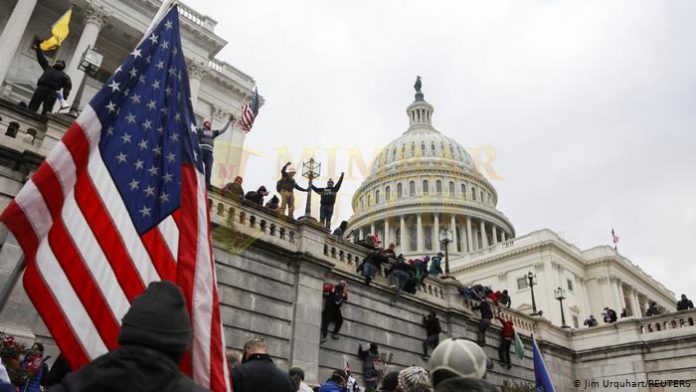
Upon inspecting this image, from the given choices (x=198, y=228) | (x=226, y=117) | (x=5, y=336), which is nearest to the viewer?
(x=198, y=228)

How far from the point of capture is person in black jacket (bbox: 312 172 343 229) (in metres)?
19.1

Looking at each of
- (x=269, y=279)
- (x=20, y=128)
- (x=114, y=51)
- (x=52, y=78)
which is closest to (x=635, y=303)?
(x=114, y=51)

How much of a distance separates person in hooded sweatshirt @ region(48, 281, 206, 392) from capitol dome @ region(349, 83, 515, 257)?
78.5 m

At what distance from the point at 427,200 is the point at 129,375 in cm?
8835

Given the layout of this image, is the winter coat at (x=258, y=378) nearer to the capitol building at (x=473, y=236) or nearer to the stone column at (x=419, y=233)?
the capitol building at (x=473, y=236)

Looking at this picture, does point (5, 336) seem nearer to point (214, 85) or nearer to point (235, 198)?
point (235, 198)

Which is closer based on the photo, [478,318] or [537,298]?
[478,318]

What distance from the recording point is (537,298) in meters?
63.3

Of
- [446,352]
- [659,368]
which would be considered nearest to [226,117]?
[659,368]

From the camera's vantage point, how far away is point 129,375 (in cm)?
256

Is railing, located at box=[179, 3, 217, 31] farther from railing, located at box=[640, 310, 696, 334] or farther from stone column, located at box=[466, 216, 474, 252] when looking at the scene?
stone column, located at box=[466, 216, 474, 252]

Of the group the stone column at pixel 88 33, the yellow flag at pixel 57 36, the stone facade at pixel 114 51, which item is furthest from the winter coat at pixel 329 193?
the stone column at pixel 88 33

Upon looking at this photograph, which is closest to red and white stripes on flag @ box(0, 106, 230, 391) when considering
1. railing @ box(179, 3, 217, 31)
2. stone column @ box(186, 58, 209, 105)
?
stone column @ box(186, 58, 209, 105)

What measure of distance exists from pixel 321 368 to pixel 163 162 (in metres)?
11.5
